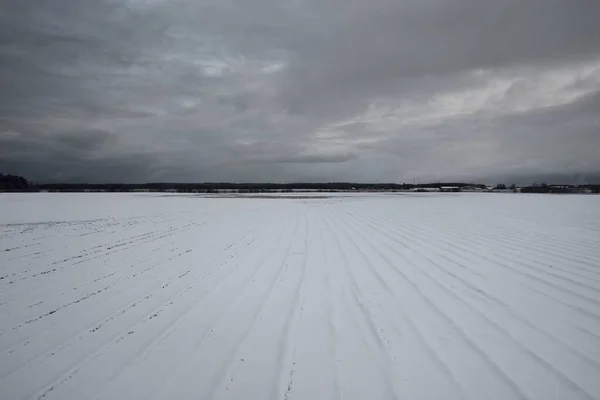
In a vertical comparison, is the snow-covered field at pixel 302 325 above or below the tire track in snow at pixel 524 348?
below

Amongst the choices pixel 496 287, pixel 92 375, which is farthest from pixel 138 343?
pixel 496 287

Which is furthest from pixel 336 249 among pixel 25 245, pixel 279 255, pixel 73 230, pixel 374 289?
pixel 73 230

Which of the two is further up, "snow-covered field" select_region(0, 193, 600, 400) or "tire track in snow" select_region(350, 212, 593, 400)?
"tire track in snow" select_region(350, 212, 593, 400)

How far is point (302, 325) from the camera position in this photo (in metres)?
3.43

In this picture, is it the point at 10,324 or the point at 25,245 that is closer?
the point at 10,324

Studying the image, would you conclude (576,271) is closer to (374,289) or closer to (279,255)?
(374,289)

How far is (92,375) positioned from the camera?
2.56m

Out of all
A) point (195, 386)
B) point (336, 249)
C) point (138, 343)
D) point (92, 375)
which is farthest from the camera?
point (336, 249)

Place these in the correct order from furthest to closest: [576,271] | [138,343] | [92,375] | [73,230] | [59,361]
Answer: [73,230] < [576,271] < [138,343] < [59,361] < [92,375]

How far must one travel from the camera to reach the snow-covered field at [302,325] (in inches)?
95.2

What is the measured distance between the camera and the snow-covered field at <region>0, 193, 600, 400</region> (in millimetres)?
2418

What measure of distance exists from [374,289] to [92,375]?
10.8ft

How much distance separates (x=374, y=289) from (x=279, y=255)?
2.68 metres

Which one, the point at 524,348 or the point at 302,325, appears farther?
the point at 302,325
